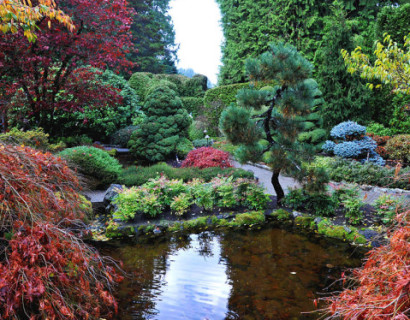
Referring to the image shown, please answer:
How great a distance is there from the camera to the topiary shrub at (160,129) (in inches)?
396

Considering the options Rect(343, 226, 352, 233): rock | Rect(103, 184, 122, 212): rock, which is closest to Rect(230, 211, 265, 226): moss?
Rect(343, 226, 352, 233): rock

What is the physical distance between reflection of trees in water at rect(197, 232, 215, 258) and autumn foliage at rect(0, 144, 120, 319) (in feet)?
5.90

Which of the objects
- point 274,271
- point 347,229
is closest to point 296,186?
point 347,229

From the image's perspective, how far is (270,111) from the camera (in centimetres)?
533

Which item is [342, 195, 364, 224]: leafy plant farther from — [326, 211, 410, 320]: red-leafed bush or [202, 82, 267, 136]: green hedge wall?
[202, 82, 267, 136]: green hedge wall

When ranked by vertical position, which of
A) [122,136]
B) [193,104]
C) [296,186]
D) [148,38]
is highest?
[148,38]

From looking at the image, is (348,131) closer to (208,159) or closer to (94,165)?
(208,159)

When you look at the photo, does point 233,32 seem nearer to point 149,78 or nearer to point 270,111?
point 149,78

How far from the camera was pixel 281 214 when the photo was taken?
521cm

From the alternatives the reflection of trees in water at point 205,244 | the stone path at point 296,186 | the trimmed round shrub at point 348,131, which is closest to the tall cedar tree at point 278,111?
the stone path at point 296,186

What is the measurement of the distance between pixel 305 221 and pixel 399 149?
4867 millimetres

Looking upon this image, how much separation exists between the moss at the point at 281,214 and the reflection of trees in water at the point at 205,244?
1215 mm

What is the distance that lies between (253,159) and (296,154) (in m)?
0.70

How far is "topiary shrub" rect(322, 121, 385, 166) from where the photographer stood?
8.40 meters
